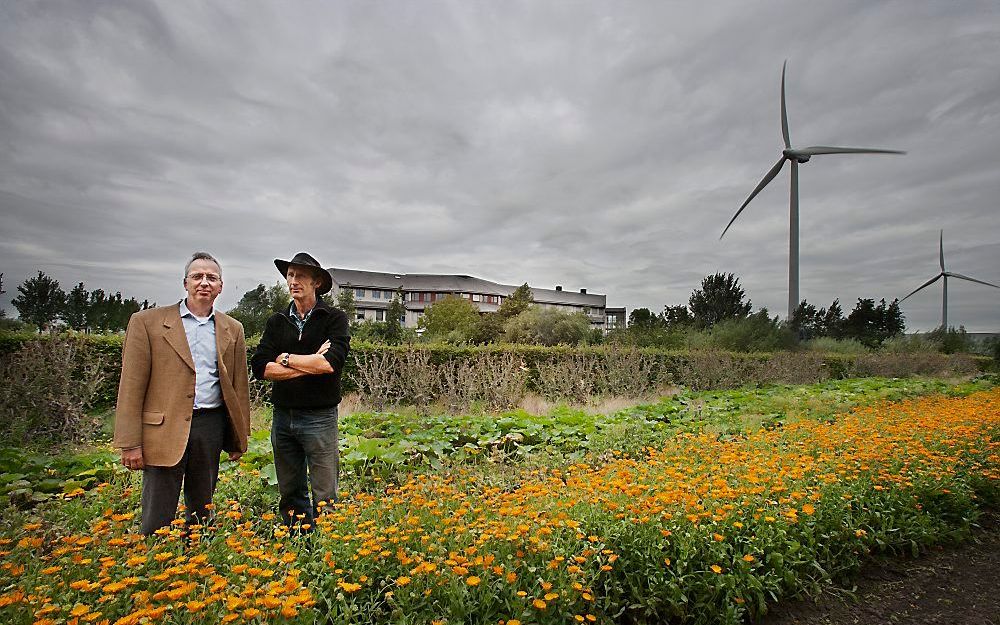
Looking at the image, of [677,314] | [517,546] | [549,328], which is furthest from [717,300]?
[517,546]

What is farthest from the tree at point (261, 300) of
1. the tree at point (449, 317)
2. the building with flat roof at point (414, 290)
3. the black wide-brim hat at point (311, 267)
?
the black wide-brim hat at point (311, 267)

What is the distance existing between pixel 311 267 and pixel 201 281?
695 mm

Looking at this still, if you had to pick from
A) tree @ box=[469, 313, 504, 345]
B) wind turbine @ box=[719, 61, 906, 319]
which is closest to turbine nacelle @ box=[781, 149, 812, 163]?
wind turbine @ box=[719, 61, 906, 319]

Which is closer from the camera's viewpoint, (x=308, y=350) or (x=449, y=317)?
(x=308, y=350)

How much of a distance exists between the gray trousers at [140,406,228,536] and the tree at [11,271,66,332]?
26.3 feet

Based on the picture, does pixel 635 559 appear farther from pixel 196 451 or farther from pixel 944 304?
pixel 944 304

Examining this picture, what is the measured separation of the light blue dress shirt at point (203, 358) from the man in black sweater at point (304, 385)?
29cm

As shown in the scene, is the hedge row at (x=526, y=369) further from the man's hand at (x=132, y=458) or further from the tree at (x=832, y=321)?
the tree at (x=832, y=321)

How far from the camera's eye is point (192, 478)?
3242mm

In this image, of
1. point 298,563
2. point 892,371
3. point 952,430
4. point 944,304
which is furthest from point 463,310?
point 298,563

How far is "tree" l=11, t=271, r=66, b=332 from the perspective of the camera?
9383 millimetres

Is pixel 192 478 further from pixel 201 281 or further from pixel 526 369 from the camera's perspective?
pixel 526 369

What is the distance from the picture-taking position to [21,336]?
348 inches

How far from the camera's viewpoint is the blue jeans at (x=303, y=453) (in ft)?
11.6
